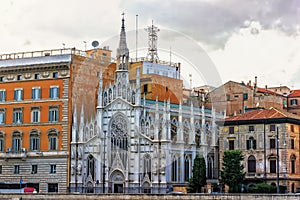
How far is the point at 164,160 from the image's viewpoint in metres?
72.6

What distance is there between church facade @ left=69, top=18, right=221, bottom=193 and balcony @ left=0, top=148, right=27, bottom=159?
5750mm

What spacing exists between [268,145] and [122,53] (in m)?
18.9

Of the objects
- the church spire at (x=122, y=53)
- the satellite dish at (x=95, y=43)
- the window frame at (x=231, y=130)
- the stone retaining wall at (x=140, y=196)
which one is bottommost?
the stone retaining wall at (x=140, y=196)

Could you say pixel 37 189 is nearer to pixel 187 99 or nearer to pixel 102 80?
pixel 102 80

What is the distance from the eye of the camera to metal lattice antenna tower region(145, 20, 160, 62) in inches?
3573

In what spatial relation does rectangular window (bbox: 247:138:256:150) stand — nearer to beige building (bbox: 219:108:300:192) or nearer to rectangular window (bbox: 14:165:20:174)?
beige building (bbox: 219:108:300:192)

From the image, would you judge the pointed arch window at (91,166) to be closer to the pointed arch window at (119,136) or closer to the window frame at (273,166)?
the pointed arch window at (119,136)

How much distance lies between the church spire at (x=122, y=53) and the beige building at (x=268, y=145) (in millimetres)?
13597

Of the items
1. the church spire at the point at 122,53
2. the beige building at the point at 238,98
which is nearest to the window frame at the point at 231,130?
the church spire at the point at 122,53

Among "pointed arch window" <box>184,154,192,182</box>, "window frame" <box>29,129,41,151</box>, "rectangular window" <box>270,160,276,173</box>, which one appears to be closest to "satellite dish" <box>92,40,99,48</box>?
"window frame" <box>29,129,41,151</box>

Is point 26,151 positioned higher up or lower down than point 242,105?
lower down

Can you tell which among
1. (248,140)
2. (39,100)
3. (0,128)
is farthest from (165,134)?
(0,128)

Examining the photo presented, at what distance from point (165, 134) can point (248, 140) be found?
A: 32.0 ft

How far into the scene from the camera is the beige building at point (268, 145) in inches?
2889
